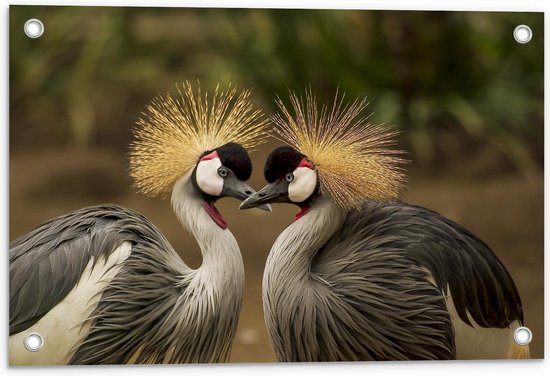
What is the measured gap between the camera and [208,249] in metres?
2.38

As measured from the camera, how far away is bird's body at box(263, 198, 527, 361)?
2365mm

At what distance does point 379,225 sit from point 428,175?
187 millimetres

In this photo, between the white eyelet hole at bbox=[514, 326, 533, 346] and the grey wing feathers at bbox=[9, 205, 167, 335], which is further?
the white eyelet hole at bbox=[514, 326, 533, 346]

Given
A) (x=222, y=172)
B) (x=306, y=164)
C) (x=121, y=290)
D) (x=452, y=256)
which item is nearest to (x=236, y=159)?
(x=222, y=172)

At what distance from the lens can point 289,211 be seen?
2406 mm

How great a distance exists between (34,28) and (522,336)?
141 cm

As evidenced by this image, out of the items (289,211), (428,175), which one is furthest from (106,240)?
(428,175)

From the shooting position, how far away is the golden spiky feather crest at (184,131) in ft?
7.72

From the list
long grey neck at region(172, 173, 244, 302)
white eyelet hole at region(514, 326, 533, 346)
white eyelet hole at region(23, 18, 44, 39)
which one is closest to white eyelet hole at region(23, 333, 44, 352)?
long grey neck at region(172, 173, 244, 302)

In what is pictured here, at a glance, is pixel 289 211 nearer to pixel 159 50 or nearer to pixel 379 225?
pixel 379 225

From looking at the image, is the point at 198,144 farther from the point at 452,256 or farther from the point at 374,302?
the point at 452,256

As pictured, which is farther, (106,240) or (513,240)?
(513,240)

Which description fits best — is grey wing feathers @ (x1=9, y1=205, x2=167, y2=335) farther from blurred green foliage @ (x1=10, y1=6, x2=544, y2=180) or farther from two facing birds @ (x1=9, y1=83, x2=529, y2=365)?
blurred green foliage @ (x1=10, y1=6, x2=544, y2=180)

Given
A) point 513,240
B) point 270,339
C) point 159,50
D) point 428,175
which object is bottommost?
point 270,339
